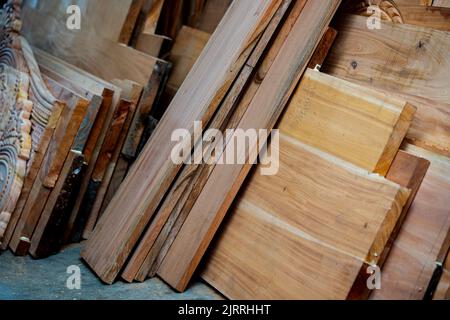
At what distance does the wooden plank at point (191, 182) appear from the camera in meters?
1.72

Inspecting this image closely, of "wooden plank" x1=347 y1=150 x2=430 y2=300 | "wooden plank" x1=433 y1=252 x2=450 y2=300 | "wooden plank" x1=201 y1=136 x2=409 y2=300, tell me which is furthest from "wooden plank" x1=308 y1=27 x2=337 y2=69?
"wooden plank" x1=433 y1=252 x2=450 y2=300

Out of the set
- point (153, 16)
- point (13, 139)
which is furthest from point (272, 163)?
point (153, 16)

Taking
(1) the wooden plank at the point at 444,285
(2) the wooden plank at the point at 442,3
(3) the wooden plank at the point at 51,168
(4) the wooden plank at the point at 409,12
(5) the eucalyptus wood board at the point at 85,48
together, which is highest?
(2) the wooden plank at the point at 442,3

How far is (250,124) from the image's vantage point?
171 cm

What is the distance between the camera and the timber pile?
1.46 metres

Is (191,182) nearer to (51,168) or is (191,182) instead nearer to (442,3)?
(51,168)

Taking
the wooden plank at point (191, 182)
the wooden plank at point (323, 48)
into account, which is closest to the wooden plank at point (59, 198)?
the wooden plank at point (191, 182)

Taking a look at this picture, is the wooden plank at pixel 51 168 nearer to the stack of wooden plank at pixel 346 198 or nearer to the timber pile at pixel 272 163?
the timber pile at pixel 272 163

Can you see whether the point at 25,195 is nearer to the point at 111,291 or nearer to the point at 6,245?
the point at 6,245

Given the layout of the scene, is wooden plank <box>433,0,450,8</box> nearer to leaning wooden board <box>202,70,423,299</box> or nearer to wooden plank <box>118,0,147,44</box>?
leaning wooden board <box>202,70,423,299</box>

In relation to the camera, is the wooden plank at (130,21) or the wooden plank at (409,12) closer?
the wooden plank at (409,12)

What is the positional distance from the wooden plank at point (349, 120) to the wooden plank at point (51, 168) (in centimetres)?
78

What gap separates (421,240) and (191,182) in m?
0.76
